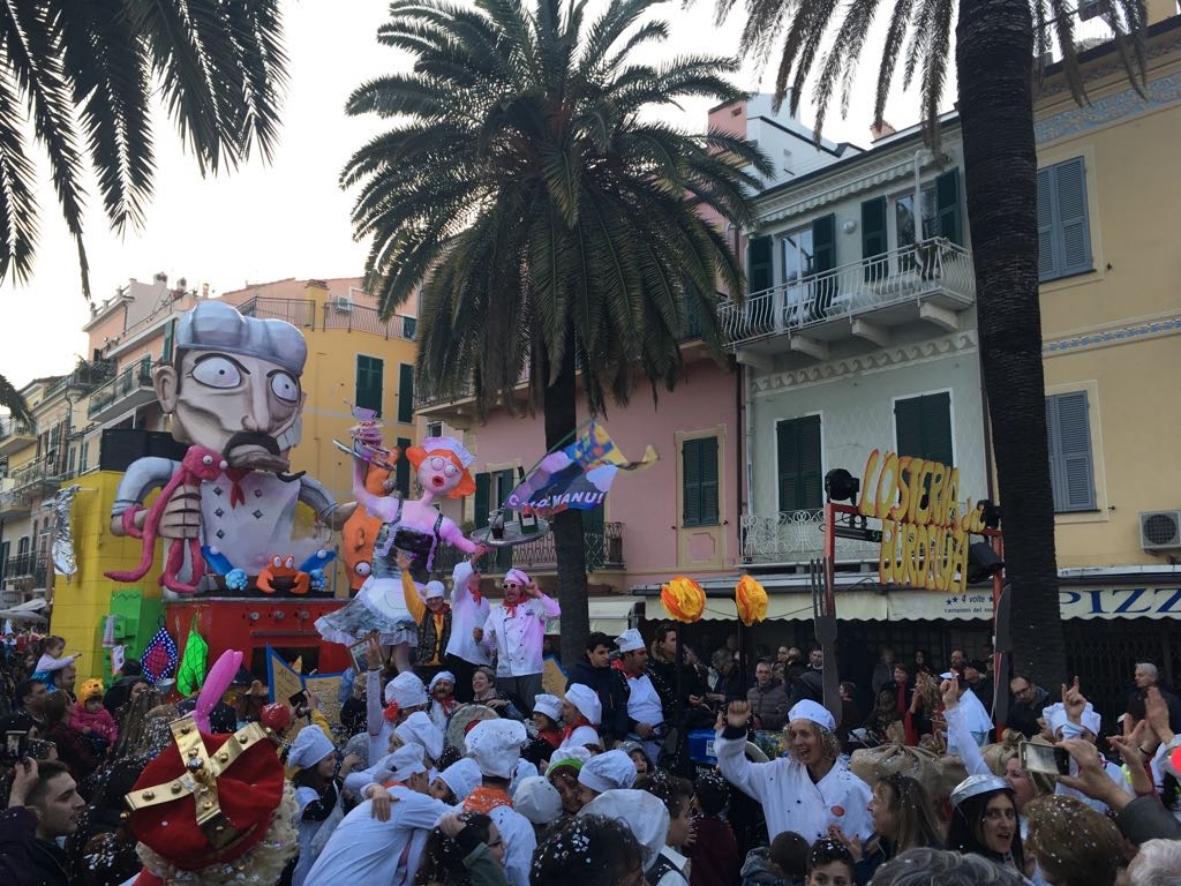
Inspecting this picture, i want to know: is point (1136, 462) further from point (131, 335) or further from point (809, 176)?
point (131, 335)

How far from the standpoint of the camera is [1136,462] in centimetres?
1525

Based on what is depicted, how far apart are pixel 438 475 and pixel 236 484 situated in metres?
4.72

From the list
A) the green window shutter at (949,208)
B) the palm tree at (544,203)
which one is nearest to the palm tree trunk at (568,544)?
the palm tree at (544,203)

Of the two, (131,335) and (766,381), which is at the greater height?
(131,335)

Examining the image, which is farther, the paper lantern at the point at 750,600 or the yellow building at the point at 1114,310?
the yellow building at the point at 1114,310

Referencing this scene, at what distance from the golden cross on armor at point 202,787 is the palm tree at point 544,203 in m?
12.1

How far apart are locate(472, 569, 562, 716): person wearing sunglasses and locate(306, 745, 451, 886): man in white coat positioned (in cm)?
644

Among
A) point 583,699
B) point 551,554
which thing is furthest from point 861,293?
point 583,699

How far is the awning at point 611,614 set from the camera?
1970 cm

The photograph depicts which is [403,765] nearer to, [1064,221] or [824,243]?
[1064,221]

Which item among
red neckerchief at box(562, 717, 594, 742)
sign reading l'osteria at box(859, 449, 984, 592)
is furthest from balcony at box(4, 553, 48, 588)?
red neckerchief at box(562, 717, 594, 742)

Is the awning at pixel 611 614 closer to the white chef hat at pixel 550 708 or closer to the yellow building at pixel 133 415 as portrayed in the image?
the yellow building at pixel 133 415

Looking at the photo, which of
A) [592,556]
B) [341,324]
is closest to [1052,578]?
[592,556]

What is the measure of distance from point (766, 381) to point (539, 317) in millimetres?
5983
